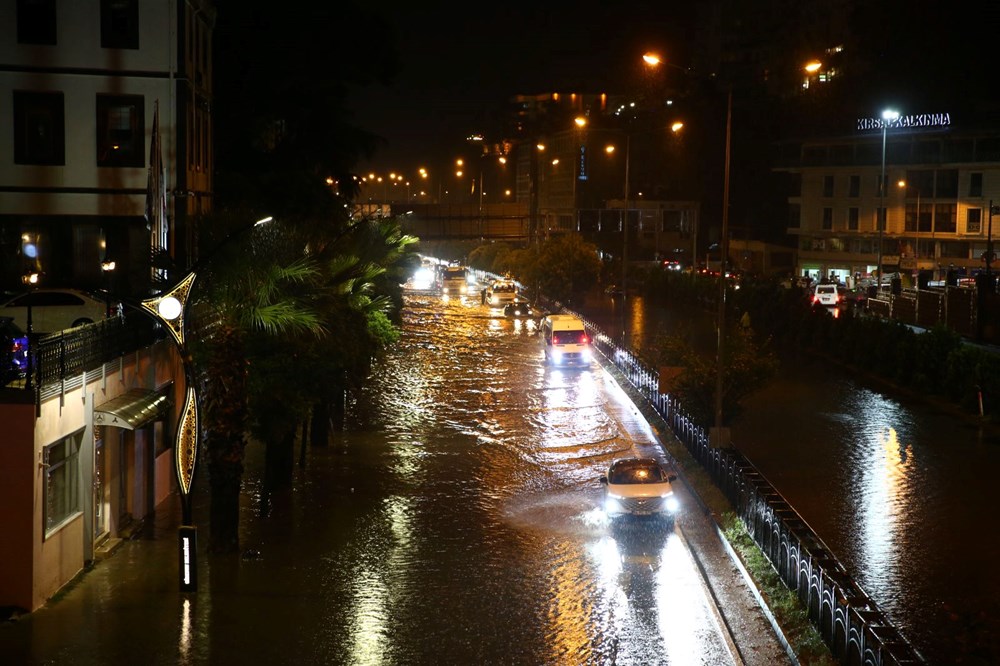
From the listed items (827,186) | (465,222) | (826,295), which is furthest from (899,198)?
(465,222)

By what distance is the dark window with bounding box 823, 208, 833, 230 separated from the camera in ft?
293

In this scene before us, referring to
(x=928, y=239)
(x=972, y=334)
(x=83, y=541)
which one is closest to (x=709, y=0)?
(x=928, y=239)

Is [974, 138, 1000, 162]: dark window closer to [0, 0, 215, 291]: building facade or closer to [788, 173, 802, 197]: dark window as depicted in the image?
[788, 173, 802, 197]: dark window

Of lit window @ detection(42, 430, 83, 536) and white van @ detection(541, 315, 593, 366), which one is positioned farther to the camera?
white van @ detection(541, 315, 593, 366)

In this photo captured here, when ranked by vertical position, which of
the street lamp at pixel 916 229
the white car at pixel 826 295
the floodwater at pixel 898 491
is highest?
the street lamp at pixel 916 229

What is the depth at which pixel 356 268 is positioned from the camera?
24.7 m

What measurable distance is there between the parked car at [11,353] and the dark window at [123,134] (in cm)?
791

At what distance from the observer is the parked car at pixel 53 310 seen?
2744 centimetres

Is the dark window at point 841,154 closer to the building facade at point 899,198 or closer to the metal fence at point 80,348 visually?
the building facade at point 899,198

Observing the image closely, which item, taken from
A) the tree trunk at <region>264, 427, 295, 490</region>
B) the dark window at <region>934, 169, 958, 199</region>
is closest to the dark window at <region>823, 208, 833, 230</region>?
the dark window at <region>934, 169, 958, 199</region>

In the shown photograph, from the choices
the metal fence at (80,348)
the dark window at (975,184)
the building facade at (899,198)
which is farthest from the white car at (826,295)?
the metal fence at (80,348)

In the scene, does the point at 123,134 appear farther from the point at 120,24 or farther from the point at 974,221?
the point at 974,221

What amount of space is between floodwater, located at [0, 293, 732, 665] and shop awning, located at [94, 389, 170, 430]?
232 centimetres

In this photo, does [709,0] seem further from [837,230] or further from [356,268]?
[356,268]
